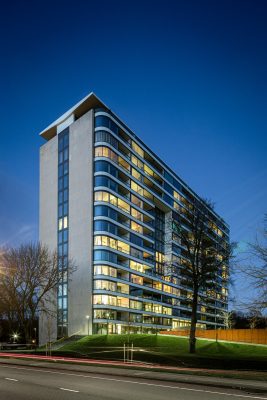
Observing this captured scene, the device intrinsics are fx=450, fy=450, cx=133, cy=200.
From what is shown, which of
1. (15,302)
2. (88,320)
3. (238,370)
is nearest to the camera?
(238,370)

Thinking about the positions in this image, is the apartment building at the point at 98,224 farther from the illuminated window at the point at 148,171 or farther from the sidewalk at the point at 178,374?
the sidewalk at the point at 178,374

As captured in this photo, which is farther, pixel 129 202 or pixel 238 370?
pixel 129 202

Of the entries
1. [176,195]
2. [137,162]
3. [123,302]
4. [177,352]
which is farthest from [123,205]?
[177,352]

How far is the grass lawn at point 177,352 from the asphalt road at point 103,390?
324 inches

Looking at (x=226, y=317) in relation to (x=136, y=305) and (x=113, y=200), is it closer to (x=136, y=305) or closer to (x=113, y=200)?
(x=136, y=305)

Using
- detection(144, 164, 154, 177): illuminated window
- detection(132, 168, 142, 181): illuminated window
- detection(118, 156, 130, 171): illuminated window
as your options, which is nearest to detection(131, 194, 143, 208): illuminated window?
detection(132, 168, 142, 181): illuminated window

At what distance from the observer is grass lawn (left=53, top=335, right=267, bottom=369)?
2766 cm

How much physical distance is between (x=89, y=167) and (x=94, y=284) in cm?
Answer: 2241

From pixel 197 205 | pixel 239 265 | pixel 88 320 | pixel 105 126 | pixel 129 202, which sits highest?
pixel 105 126

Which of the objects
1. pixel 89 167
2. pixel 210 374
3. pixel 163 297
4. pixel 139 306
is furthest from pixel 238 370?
pixel 163 297

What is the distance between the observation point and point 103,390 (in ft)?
54.7

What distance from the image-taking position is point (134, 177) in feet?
322

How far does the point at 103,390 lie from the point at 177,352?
2442 cm

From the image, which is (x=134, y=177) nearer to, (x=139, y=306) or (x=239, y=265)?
(x=139, y=306)
